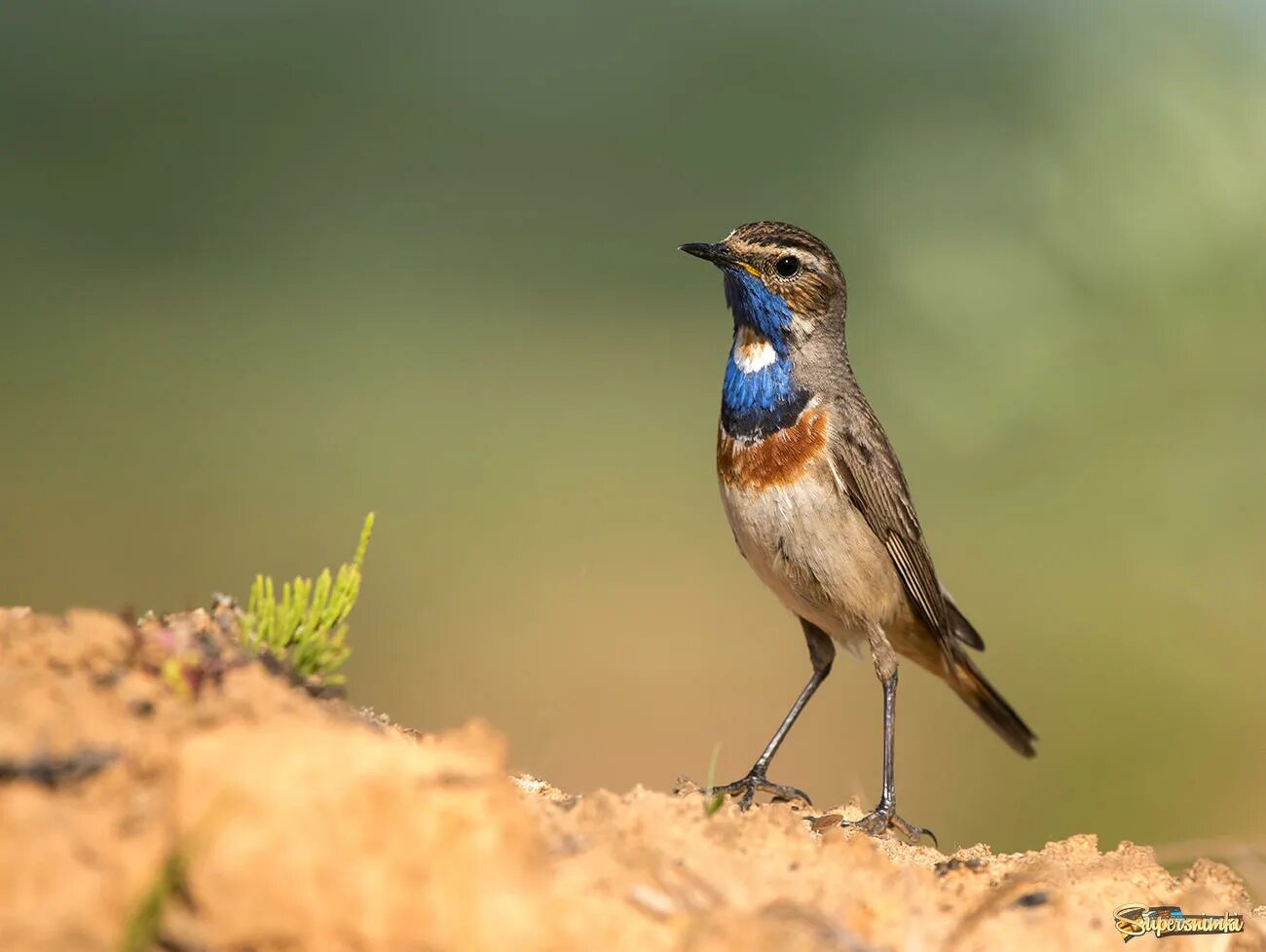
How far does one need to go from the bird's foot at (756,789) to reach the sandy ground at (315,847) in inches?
75.7

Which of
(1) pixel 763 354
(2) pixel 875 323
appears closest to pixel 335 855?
(1) pixel 763 354

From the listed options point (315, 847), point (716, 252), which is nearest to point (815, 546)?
point (716, 252)

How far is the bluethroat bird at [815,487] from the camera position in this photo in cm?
586

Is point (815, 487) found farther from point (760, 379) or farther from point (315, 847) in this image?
point (315, 847)

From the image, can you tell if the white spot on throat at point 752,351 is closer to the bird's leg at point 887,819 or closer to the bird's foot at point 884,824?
the bird's leg at point 887,819

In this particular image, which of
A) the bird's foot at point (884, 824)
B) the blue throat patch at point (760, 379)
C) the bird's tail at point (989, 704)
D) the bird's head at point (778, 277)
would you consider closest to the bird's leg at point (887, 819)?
the bird's foot at point (884, 824)

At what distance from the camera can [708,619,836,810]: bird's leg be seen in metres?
5.80

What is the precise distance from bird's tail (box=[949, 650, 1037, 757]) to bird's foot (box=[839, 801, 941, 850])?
127 cm

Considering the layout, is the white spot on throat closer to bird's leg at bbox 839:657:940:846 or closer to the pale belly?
the pale belly

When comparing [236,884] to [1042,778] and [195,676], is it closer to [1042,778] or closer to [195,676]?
[195,676]

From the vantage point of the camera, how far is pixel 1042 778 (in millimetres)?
10711

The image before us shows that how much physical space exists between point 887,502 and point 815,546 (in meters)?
0.46

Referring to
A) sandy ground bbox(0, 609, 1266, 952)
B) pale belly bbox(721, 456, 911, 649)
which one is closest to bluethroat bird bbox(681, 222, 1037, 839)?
pale belly bbox(721, 456, 911, 649)

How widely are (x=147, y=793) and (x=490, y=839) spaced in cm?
75
